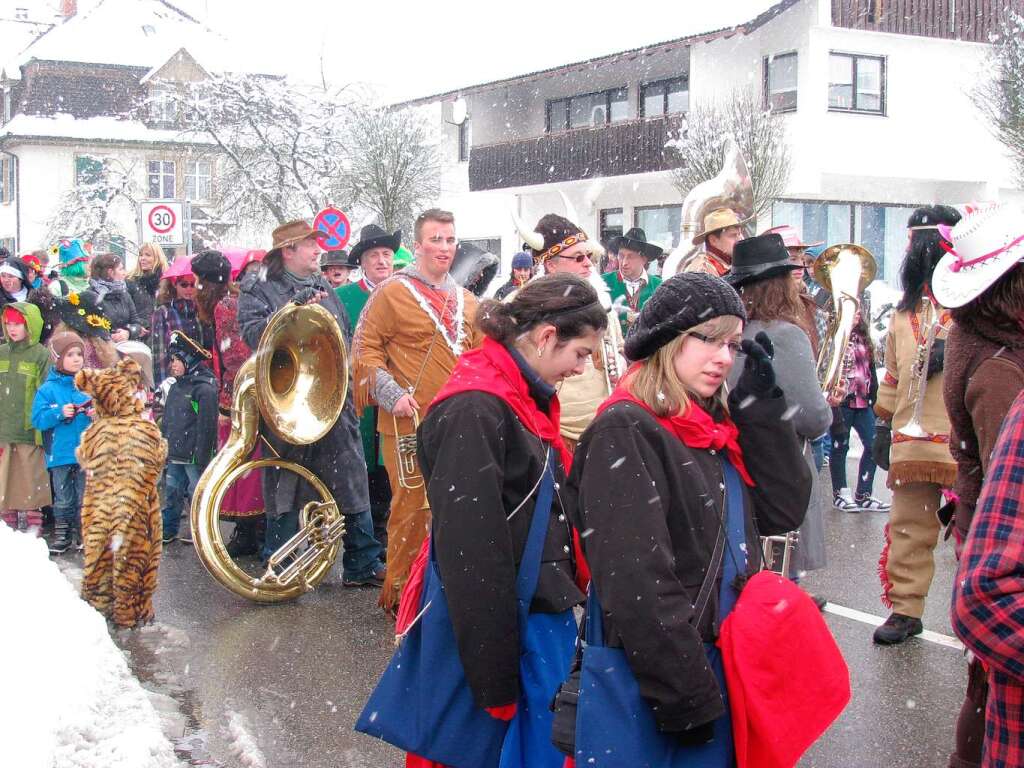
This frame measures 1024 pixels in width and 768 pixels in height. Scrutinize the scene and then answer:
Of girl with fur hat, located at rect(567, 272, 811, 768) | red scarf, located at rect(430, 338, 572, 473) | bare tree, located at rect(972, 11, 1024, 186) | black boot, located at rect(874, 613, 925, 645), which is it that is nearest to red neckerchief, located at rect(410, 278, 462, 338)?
black boot, located at rect(874, 613, 925, 645)

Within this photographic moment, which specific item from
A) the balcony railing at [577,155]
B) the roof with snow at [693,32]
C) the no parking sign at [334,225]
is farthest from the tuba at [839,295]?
the balcony railing at [577,155]

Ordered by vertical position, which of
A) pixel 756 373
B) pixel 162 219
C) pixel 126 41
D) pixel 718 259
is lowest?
pixel 756 373

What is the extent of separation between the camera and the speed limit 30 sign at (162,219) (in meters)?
16.6

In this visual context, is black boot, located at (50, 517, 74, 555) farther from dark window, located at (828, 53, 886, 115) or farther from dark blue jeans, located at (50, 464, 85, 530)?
dark window, located at (828, 53, 886, 115)

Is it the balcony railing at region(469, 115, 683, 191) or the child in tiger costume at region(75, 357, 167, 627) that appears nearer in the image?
the child in tiger costume at region(75, 357, 167, 627)

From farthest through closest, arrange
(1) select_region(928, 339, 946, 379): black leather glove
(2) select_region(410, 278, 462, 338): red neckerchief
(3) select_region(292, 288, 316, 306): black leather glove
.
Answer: (3) select_region(292, 288, 316, 306): black leather glove < (2) select_region(410, 278, 462, 338): red neckerchief < (1) select_region(928, 339, 946, 379): black leather glove

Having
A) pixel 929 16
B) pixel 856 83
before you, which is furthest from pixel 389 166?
pixel 929 16

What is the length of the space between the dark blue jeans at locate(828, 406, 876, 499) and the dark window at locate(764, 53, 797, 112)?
17169 millimetres


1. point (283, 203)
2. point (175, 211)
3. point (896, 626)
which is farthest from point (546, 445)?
point (283, 203)

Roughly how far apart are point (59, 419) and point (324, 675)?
11.6 ft

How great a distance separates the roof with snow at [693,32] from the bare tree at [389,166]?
2.70 meters

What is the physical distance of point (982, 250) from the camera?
3178mm

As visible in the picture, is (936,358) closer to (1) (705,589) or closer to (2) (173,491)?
(1) (705,589)

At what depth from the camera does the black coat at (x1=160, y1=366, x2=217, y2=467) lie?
26.6 feet
